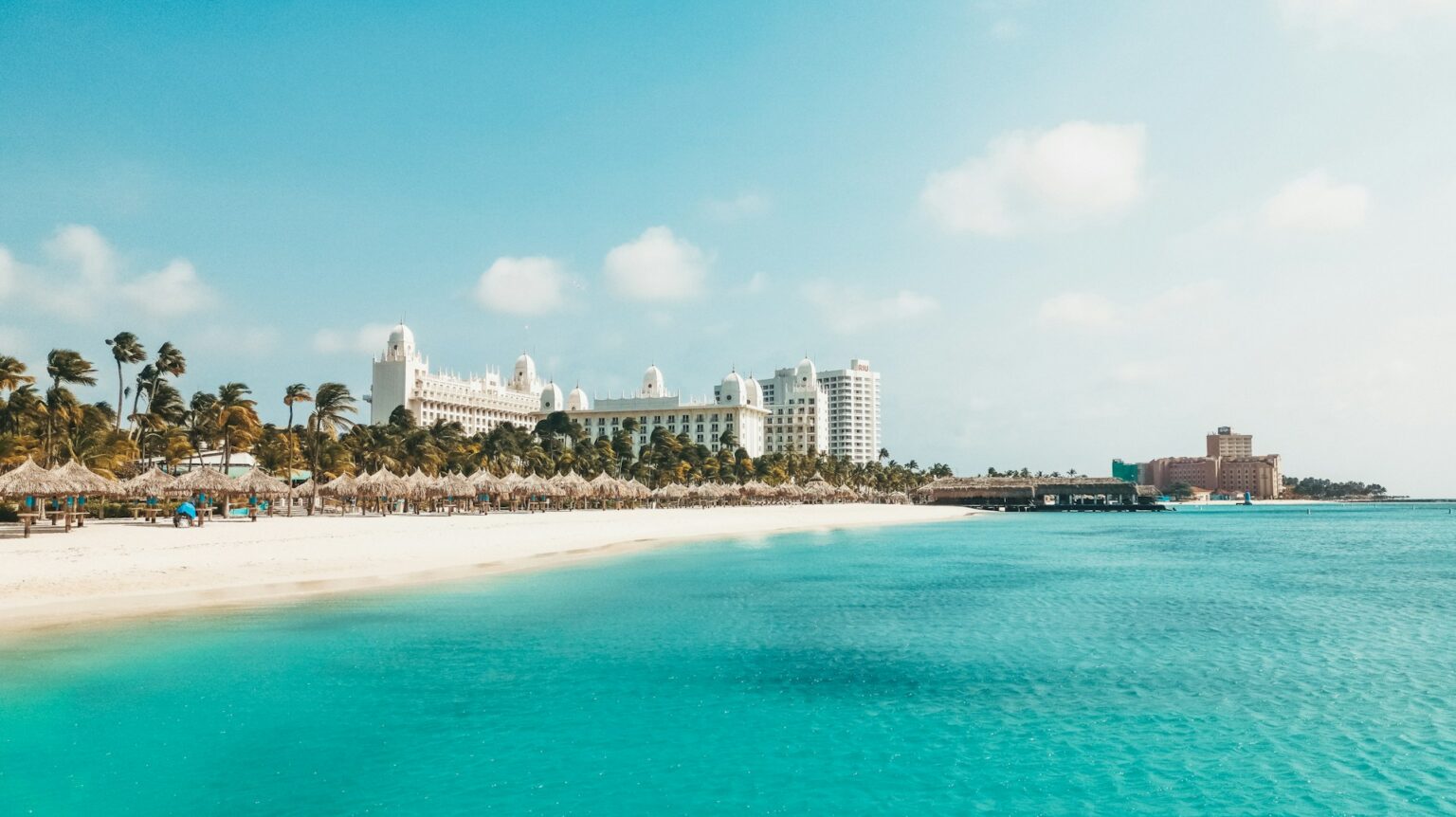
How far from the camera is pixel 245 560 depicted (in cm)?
3203

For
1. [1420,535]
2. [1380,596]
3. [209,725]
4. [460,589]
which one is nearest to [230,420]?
[460,589]

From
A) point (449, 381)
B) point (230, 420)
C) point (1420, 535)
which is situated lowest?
point (1420, 535)

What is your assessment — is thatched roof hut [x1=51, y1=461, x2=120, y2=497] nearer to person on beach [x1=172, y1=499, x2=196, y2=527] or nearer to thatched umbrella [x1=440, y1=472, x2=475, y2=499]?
person on beach [x1=172, y1=499, x2=196, y2=527]

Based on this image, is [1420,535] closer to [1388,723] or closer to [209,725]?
[1388,723]

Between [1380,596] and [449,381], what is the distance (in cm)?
17770

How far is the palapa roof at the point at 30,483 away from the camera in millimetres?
36000

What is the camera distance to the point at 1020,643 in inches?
846

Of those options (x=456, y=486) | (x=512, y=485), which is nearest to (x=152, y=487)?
→ (x=456, y=486)

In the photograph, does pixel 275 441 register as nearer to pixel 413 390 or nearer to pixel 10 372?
pixel 10 372

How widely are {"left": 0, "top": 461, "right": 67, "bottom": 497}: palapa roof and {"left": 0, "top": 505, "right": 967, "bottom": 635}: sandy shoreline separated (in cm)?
177

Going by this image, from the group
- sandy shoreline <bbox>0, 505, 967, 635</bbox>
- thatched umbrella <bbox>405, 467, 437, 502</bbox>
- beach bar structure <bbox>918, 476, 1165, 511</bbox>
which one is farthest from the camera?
beach bar structure <bbox>918, 476, 1165, 511</bbox>

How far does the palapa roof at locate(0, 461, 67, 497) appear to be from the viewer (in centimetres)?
3600

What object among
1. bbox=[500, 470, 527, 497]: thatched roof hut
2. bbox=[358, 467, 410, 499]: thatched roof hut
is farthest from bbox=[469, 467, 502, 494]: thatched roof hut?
bbox=[358, 467, 410, 499]: thatched roof hut

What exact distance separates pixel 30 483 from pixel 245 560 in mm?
11877
